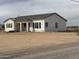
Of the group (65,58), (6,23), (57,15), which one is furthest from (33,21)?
(65,58)

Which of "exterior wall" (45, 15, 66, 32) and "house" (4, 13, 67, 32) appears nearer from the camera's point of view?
"house" (4, 13, 67, 32)

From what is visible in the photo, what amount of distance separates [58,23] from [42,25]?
466 cm

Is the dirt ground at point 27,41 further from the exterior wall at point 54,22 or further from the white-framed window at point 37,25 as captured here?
the white-framed window at point 37,25

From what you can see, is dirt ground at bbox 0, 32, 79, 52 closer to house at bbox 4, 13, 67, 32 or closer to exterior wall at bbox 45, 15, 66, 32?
house at bbox 4, 13, 67, 32

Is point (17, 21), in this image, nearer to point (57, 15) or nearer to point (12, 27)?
point (12, 27)

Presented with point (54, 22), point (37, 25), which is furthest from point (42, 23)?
point (54, 22)

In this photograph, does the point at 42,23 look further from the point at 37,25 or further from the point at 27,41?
the point at 27,41

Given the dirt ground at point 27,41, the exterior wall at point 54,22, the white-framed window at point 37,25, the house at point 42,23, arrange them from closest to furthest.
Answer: the dirt ground at point 27,41, the house at point 42,23, the exterior wall at point 54,22, the white-framed window at point 37,25

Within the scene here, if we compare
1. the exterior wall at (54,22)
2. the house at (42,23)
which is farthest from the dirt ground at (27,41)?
the exterior wall at (54,22)

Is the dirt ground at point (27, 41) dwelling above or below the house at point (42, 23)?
below

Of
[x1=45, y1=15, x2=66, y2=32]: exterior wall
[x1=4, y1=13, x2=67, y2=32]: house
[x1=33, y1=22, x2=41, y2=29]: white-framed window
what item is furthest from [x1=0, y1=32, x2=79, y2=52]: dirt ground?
[x1=33, y1=22, x2=41, y2=29]: white-framed window

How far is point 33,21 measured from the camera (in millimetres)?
56562

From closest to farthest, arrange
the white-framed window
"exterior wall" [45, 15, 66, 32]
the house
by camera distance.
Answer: the house < "exterior wall" [45, 15, 66, 32] < the white-framed window

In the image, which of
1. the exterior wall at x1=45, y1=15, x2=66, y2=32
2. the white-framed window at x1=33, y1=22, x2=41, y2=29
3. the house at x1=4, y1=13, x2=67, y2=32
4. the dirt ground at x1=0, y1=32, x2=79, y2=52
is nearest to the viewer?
the dirt ground at x1=0, y1=32, x2=79, y2=52
